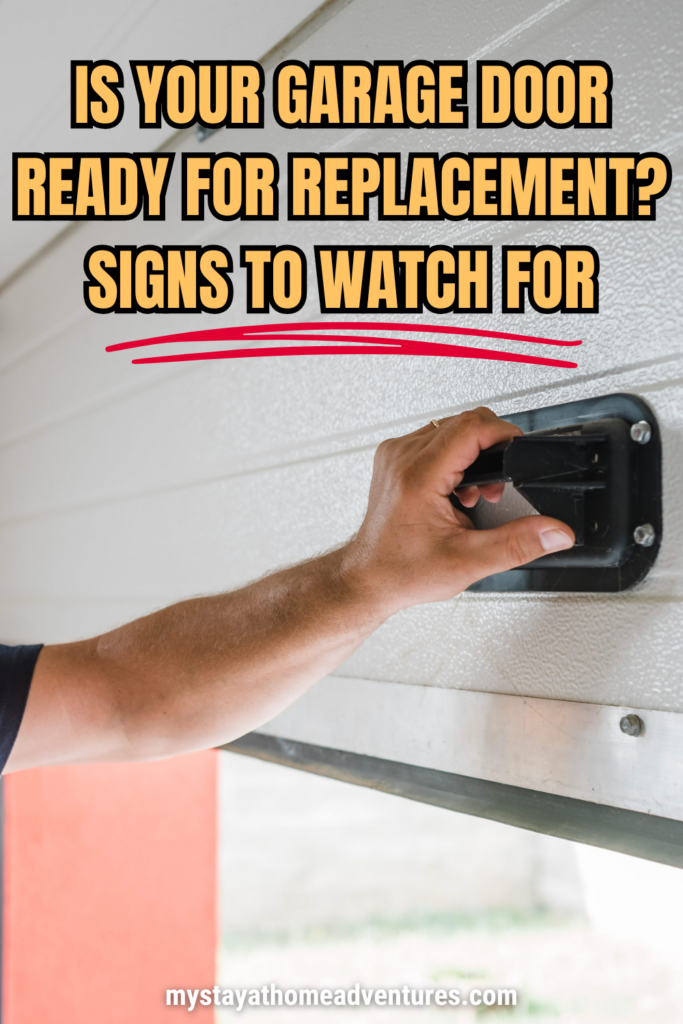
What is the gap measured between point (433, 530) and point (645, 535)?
198 mm

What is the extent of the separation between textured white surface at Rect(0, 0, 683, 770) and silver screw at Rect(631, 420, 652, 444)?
0.7 inches

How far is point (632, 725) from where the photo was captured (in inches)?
31.4

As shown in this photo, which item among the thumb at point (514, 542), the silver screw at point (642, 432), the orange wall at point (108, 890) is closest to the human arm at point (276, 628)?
the thumb at point (514, 542)

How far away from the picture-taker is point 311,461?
1.36 meters

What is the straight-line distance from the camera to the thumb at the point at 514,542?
0.77m

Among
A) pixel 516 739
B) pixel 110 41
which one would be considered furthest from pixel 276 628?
pixel 110 41

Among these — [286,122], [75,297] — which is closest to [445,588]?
[286,122]

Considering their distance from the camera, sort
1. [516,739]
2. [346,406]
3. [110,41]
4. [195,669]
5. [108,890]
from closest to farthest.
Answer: [516,739] → [195,669] → [346,406] → [110,41] → [108,890]

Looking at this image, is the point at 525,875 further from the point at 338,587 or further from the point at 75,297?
the point at 338,587

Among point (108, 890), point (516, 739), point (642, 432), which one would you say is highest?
point (642, 432)

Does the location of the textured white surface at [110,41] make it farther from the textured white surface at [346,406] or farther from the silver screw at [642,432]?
the silver screw at [642,432]

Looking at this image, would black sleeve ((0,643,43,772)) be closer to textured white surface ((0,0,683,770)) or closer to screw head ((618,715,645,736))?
textured white surface ((0,0,683,770))

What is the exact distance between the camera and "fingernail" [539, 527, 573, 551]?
0.77 metres

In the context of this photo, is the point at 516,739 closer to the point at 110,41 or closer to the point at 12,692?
the point at 12,692
